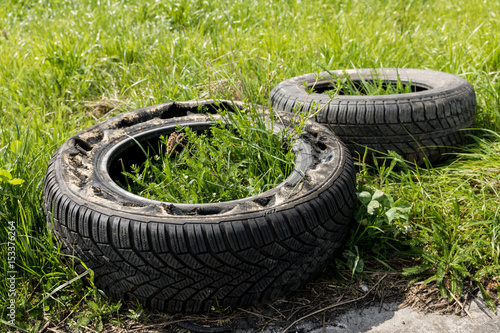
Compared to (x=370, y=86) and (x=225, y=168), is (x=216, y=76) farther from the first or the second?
(x=225, y=168)

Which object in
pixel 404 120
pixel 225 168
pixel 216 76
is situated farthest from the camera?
pixel 216 76

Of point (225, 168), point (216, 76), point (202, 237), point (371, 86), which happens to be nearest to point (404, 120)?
point (371, 86)

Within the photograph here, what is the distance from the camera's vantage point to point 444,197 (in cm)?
250

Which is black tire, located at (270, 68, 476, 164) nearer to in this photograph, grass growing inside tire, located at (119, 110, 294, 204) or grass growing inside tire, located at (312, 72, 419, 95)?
grass growing inside tire, located at (312, 72, 419, 95)

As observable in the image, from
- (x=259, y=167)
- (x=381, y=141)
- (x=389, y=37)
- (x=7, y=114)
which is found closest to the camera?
(x=259, y=167)

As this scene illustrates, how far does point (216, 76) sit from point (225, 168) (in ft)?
5.23

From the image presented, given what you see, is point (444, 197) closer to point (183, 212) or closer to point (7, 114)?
point (183, 212)

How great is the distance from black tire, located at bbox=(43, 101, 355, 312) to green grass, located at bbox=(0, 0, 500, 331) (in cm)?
23

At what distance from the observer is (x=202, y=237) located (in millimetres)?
1717

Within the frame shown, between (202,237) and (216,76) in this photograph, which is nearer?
(202,237)

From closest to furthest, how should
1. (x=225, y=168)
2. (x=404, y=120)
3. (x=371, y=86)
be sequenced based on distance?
(x=225, y=168), (x=404, y=120), (x=371, y=86)

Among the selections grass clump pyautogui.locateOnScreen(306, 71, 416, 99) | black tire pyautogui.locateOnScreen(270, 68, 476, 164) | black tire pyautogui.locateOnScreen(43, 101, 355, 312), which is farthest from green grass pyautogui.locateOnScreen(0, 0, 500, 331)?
grass clump pyautogui.locateOnScreen(306, 71, 416, 99)

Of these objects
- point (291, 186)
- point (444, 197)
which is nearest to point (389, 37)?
point (444, 197)

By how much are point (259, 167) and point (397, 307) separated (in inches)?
36.7
